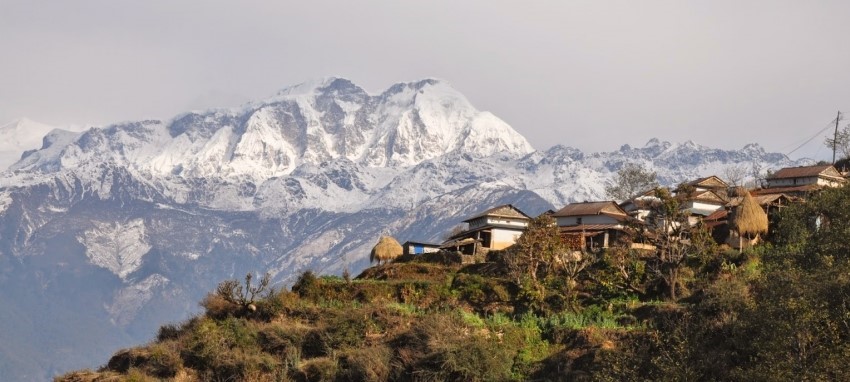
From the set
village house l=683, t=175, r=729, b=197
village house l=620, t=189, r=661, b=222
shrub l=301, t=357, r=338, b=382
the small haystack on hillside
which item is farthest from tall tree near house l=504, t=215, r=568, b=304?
village house l=683, t=175, r=729, b=197

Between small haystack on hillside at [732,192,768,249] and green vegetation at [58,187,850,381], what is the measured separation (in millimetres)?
1094

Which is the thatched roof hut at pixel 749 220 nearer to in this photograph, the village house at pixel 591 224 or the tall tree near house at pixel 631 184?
the village house at pixel 591 224

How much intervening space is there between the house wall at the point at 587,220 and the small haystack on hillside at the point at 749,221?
13.4 meters

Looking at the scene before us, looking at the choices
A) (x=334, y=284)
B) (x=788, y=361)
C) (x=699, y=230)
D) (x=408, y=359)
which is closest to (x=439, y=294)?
(x=334, y=284)

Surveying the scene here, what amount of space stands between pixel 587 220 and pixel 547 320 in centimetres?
2764

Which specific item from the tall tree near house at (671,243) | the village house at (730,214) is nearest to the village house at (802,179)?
the village house at (730,214)

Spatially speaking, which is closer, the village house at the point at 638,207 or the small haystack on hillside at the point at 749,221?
the small haystack on hillside at the point at 749,221

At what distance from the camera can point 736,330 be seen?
132ft

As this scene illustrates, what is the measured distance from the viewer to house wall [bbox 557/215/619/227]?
252ft

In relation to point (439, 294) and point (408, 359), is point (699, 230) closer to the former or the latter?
point (439, 294)

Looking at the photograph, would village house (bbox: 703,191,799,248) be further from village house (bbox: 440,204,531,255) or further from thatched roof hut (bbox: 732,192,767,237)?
village house (bbox: 440,204,531,255)

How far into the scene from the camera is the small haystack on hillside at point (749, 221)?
6284cm

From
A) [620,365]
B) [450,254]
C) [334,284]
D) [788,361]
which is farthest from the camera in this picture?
[450,254]

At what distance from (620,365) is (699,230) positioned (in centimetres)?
2159
